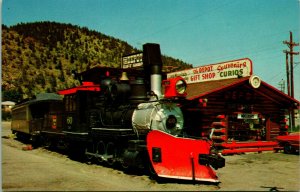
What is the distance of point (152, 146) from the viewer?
9688mm

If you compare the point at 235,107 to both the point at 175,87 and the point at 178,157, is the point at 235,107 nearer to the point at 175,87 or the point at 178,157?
the point at 175,87

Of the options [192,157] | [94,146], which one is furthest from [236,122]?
[192,157]

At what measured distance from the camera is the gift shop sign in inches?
706

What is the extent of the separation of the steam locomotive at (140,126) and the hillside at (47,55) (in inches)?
1744

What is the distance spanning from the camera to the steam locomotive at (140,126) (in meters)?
9.58

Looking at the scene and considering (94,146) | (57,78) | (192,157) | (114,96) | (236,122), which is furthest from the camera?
(57,78)

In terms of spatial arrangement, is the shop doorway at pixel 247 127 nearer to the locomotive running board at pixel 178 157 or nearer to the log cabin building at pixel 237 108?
the log cabin building at pixel 237 108

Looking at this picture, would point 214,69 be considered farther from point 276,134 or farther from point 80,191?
point 80,191

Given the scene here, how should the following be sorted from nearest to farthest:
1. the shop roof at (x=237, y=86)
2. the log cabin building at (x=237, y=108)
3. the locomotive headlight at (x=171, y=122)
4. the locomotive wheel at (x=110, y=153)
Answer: the locomotive headlight at (x=171, y=122)
the locomotive wheel at (x=110, y=153)
the shop roof at (x=237, y=86)
the log cabin building at (x=237, y=108)

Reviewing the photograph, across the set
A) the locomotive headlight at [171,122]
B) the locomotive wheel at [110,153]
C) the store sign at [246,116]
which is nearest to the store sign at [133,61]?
the store sign at [246,116]

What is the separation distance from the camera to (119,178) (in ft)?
33.5

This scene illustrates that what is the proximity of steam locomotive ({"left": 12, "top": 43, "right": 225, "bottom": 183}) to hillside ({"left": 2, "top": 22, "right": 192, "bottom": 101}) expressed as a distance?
4429cm

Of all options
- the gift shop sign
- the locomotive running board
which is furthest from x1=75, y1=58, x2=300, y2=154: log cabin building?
the locomotive running board

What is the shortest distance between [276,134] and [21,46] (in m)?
55.4
